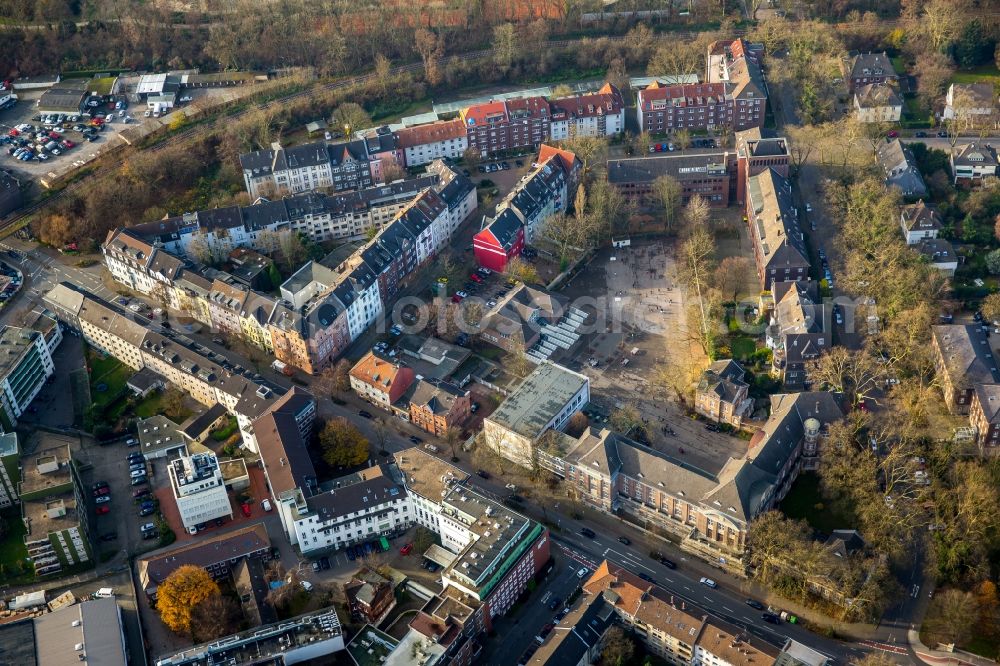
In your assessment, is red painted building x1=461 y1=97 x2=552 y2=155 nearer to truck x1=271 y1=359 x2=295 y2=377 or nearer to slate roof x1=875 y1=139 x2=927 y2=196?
slate roof x1=875 y1=139 x2=927 y2=196

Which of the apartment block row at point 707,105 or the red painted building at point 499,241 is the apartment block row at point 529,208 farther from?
the apartment block row at point 707,105

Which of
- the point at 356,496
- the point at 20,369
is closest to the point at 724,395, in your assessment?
the point at 356,496

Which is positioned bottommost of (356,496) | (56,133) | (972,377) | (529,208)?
(356,496)

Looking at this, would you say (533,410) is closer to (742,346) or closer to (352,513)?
(352,513)

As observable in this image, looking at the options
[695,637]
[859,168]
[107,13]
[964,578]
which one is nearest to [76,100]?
[107,13]

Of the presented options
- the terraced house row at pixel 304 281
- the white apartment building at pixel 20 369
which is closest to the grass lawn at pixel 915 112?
the terraced house row at pixel 304 281

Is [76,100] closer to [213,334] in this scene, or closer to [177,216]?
[177,216]
